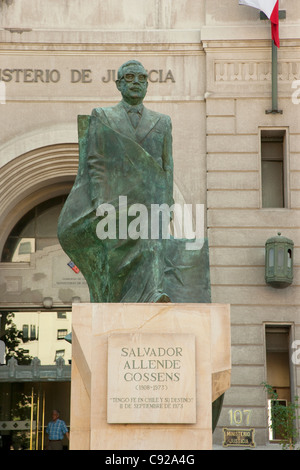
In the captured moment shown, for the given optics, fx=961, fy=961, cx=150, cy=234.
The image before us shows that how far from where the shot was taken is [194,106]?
24.1 metres

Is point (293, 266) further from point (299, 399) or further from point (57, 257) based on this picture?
point (57, 257)

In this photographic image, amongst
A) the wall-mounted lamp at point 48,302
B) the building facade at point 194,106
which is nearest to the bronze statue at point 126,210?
the building facade at point 194,106

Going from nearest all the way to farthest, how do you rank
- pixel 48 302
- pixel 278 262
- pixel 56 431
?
pixel 278 262 < pixel 56 431 < pixel 48 302

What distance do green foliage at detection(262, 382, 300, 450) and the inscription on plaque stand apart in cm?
1175

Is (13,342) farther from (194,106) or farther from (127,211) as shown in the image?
(127,211)

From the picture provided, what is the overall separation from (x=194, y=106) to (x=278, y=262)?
4574 millimetres

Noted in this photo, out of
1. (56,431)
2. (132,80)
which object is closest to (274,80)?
(56,431)

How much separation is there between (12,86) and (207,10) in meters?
5.27

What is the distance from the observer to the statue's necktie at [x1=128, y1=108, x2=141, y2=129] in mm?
11461

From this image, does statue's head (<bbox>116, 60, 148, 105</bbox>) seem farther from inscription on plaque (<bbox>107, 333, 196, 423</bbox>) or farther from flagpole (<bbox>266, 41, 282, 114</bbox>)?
flagpole (<bbox>266, 41, 282, 114</bbox>)

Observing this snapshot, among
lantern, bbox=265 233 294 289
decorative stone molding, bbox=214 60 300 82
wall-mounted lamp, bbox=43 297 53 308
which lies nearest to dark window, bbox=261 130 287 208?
decorative stone molding, bbox=214 60 300 82

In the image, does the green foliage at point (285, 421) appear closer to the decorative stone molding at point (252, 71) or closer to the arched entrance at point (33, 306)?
the arched entrance at point (33, 306)

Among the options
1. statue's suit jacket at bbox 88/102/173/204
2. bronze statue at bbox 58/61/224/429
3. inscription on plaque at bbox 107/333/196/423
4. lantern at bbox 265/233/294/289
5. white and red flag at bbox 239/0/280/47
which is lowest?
inscription on plaque at bbox 107/333/196/423

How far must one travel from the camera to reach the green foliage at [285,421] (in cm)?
2091
